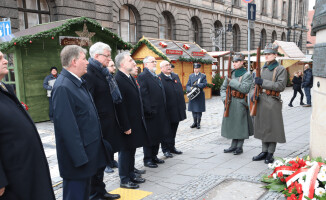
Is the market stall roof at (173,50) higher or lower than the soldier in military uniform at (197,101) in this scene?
higher

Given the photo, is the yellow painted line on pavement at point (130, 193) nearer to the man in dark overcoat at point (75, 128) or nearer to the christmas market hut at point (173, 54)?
the man in dark overcoat at point (75, 128)

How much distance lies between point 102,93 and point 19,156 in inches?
68.8

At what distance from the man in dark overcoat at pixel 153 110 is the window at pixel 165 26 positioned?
17.2 m

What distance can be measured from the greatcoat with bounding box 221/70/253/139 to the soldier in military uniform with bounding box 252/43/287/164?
0.35m

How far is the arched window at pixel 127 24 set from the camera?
62.4ft

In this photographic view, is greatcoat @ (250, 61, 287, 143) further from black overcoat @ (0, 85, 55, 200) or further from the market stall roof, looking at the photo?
the market stall roof

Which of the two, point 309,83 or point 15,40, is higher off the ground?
point 15,40

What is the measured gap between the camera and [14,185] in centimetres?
207

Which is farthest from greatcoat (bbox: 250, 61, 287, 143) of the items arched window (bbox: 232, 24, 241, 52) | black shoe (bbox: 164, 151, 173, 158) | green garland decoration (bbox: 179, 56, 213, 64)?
arched window (bbox: 232, 24, 241, 52)

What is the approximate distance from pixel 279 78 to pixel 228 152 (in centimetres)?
180

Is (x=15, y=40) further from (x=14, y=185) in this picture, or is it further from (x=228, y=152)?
(x=14, y=185)

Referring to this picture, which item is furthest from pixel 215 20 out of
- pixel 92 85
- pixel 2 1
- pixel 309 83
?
pixel 92 85

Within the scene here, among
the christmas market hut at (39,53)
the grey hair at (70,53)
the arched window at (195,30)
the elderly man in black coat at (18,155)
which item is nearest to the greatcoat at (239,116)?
the grey hair at (70,53)

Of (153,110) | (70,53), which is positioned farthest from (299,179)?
(70,53)
